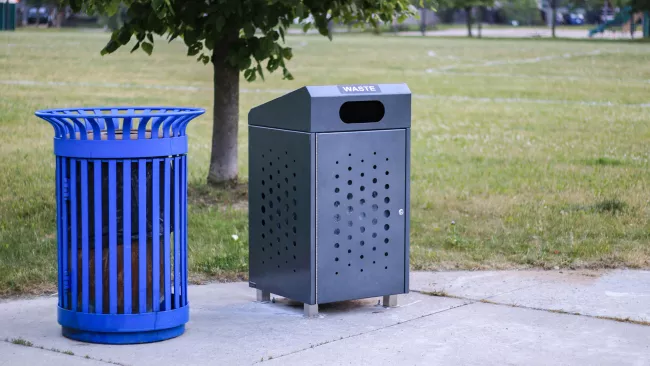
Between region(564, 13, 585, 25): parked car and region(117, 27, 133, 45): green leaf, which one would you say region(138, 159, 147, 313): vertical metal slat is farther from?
region(564, 13, 585, 25): parked car

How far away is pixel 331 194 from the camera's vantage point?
5.14 m

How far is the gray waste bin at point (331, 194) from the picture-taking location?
509cm

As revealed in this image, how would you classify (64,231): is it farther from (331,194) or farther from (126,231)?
(331,194)

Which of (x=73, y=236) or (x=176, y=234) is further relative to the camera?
(x=176, y=234)

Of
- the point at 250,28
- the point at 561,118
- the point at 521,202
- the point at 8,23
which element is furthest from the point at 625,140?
the point at 8,23

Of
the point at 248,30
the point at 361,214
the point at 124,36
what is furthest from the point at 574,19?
the point at 361,214

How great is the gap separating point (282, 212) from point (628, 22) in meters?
61.4

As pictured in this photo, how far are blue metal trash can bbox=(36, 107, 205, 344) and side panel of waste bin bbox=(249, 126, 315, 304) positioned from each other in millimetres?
618

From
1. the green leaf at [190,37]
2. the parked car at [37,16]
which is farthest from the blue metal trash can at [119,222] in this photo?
the parked car at [37,16]

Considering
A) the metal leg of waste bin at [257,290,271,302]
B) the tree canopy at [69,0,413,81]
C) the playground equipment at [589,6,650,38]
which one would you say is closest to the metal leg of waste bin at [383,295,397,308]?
the metal leg of waste bin at [257,290,271,302]

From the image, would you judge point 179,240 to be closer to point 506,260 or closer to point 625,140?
point 506,260

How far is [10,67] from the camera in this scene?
19.1 m

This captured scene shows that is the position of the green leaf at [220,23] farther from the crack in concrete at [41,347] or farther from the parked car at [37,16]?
the parked car at [37,16]

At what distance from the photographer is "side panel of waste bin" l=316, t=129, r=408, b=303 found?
202 inches
